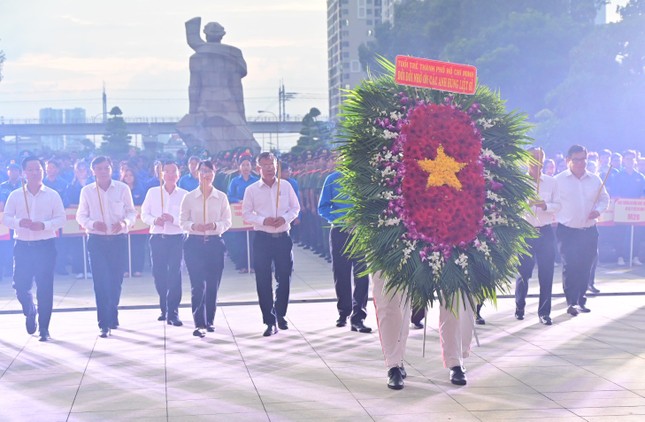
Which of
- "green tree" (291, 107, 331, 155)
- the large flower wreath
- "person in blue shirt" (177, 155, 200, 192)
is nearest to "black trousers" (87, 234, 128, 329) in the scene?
the large flower wreath

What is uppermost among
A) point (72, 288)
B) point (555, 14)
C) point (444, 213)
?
point (555, 14)

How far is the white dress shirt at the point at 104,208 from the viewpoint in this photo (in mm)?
12734

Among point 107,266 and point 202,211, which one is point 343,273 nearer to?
point 202,211

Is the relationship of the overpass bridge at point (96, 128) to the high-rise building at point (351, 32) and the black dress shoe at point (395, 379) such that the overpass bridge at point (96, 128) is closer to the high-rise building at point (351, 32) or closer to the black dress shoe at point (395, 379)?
the high-rise building at point (351, 32)

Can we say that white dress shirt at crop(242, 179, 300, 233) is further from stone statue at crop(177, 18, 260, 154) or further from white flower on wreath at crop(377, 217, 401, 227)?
stone statue at crop(177, 18, 260, 154)

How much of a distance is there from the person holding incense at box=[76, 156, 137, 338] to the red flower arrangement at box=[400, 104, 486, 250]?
4648mm

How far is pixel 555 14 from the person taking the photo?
5397 cm

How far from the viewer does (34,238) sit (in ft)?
40.7

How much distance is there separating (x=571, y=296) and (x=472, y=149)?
5135 millimetres

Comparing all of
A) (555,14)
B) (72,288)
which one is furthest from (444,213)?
(555,14)

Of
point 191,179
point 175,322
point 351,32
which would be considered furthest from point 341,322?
point 351,32

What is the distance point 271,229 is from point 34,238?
8.54 feet

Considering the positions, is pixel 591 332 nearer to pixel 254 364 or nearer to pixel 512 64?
Result: pixel 254 364

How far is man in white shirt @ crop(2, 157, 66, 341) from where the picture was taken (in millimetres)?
12328
